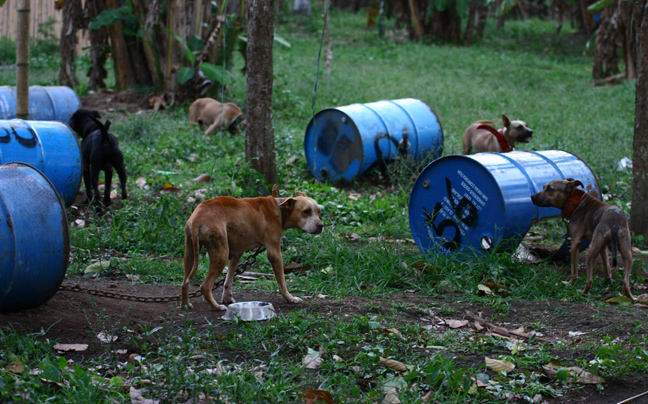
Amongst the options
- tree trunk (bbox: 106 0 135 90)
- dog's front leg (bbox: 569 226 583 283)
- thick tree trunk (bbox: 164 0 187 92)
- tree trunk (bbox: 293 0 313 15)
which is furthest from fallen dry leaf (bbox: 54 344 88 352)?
tree trunk (bbox: 293 0 313 15)

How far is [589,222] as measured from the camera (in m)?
5.88

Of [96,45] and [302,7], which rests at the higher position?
[302,7]

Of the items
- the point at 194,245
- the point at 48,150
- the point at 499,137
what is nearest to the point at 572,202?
the point at 499,137

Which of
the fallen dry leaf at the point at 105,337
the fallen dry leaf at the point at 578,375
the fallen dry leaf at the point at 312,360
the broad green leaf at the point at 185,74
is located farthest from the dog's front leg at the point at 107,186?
the broad green leaf at the point at 185,74

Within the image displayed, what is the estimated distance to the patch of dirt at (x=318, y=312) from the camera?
421cm

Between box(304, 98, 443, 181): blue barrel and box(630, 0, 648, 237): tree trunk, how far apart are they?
3.26 meters

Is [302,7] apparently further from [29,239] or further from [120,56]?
[29,239]

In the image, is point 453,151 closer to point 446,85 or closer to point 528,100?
point 528,100

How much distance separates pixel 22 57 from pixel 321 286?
5.00m

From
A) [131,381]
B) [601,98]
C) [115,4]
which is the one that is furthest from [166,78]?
[131,381]

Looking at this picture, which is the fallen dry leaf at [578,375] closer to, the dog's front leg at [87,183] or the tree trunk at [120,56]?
the dog's front leg at [87,183]

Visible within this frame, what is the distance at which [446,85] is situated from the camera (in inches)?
720

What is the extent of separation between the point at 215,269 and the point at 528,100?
13.8 metres

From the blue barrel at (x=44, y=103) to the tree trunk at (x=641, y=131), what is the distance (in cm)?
903
